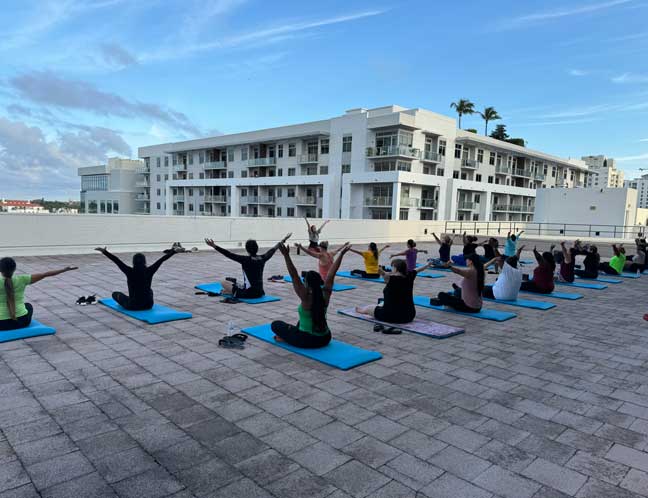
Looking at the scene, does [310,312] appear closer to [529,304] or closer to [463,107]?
[529,304]

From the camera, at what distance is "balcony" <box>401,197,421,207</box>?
4250 cm

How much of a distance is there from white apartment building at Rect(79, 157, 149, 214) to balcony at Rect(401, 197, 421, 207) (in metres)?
49.2

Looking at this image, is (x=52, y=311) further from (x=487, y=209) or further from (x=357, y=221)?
(x=487, y=209)

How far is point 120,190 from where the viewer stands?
7900 cm

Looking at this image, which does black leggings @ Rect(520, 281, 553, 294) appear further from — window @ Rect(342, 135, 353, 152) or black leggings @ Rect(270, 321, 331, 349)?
window @ Rect(342, 135, 353, 152)

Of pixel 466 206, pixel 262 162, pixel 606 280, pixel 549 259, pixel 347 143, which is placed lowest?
pixel 606 280

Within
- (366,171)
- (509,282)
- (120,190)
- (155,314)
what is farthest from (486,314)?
(120,190)

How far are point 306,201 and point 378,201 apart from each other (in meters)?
9.72

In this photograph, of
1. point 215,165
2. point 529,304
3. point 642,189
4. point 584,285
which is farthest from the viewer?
point 642,189

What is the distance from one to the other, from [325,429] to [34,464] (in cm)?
219

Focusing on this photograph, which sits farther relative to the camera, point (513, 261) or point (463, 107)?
point (463, 107)

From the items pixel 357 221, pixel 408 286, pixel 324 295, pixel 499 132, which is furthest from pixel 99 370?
pixel 499 132

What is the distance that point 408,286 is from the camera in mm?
7145

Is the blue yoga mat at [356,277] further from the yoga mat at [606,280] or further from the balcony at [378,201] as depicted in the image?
the balcony at [378,201]
